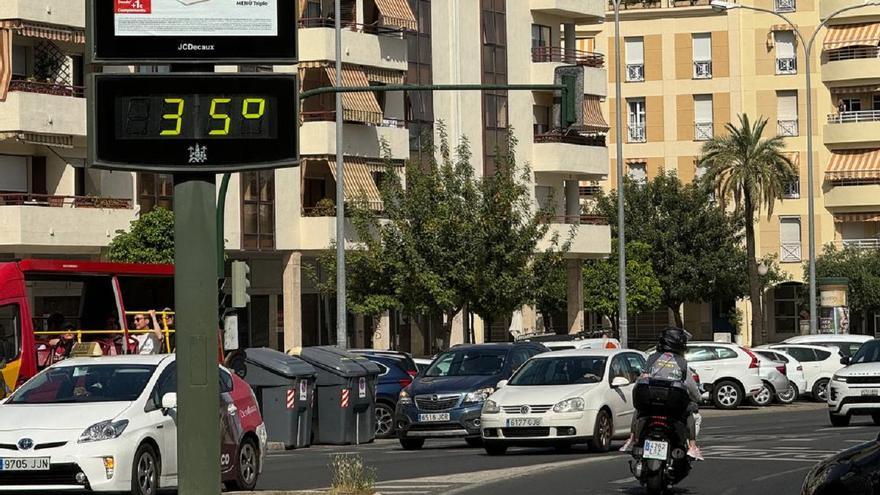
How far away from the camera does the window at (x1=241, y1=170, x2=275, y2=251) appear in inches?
2208

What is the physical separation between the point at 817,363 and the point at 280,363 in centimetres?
2005

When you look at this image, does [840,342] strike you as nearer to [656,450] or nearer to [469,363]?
[469,363]

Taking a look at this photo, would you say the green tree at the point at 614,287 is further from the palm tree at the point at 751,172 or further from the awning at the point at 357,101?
the awning at the point at 357,101

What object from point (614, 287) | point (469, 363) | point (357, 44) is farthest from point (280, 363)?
point (614, 287)

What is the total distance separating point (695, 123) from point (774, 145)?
350 inches

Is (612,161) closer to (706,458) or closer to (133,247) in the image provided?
(133,247)

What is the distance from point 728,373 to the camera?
44312 millimetres

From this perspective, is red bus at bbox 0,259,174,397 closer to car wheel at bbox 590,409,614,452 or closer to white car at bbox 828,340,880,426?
car wheel at bbox 590,409,614,452

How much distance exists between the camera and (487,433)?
27250mm

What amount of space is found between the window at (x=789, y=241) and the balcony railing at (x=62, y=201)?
149 ft

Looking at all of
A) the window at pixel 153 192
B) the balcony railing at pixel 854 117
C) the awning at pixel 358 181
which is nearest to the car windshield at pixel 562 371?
the window at pixel 153 192

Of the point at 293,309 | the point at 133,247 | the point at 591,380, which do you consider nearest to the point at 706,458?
the point at 591,380

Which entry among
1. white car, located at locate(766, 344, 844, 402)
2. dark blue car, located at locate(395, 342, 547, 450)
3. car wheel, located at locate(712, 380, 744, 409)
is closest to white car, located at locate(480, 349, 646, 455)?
dark blue car, located at locate(395, 342, 547, 450)

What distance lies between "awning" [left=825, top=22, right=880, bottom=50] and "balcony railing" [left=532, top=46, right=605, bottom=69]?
18663 mm
